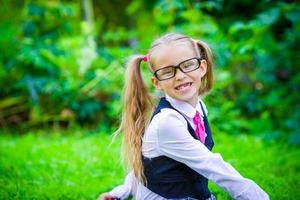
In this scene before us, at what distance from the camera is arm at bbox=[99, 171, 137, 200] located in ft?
9.21

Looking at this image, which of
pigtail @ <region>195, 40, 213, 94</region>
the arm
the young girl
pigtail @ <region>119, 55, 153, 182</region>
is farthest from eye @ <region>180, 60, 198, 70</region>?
the arm

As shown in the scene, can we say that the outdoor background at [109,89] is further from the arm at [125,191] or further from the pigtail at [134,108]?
the pigtail at [134,108]

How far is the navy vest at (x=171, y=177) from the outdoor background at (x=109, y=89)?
1096 millimetres

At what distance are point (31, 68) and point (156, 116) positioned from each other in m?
4.34

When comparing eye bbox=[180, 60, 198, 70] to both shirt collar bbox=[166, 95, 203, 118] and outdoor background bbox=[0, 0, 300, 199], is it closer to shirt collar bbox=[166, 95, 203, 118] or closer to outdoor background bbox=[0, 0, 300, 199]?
shirt collar bbox=[166, 95, 203, 118]

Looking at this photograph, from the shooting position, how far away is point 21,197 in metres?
3.19

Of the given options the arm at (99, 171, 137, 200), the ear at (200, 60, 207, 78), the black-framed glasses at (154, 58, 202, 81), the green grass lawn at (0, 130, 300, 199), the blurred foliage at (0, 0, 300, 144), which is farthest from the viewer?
the blurred foliage at (0, 0, 300, 144)

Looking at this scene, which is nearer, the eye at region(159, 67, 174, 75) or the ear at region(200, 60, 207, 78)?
the eye at region(159, 67, 174, 75)

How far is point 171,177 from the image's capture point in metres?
2.51

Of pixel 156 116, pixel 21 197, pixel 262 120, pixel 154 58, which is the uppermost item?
pixel 154 58

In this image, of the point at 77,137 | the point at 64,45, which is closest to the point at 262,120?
the point at 77,137

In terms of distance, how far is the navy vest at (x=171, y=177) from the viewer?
2504mm

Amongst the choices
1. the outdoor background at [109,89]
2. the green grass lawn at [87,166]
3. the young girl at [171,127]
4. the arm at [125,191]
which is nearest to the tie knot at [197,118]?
the young girl at [171,127]

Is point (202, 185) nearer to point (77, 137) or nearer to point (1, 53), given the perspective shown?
point (77, 137)
